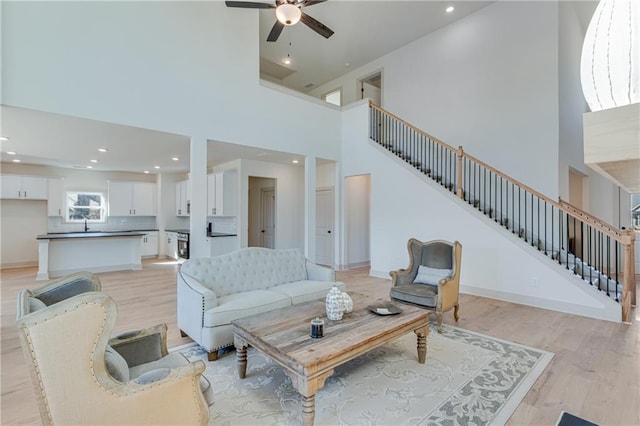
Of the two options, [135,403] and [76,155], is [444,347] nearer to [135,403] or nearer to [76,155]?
[135,403]

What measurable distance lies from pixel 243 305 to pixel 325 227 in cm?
529

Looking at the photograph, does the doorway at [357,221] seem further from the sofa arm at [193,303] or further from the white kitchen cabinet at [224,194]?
the sofa arm at [193,303]

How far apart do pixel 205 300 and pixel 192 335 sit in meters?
0.48

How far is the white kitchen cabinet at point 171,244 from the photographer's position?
875 cm

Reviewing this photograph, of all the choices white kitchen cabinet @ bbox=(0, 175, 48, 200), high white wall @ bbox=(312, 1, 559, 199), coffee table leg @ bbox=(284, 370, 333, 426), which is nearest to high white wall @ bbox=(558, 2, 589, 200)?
high white wall @ bbox=(312, 1, 559, 199)

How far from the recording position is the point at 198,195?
5.02 meters

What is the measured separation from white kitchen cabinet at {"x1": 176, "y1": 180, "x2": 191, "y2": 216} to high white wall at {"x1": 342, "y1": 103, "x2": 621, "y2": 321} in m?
4.77

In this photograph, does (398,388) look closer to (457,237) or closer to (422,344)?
(422,344)

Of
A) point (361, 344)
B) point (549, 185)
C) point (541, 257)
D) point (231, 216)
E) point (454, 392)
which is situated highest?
point (549, 185)

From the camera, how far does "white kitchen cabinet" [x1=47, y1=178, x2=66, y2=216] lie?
7.97m

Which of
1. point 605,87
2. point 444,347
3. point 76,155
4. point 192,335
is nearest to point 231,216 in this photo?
point 76,155

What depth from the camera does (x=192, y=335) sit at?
10.2ft

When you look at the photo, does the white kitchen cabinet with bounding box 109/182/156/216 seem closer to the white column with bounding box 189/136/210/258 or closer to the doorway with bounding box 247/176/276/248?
the doorway with bounding box 247/176/276/248

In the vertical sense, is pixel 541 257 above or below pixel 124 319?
above
